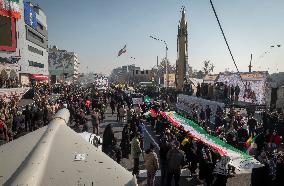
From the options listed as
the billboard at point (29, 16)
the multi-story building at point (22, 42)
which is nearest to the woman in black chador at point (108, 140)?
the multi-story building at point (22, 42)

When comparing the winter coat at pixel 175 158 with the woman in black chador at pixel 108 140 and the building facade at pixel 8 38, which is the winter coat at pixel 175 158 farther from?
the building facade at pixel 8 38

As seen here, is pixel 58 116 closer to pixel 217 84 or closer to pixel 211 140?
pixel 211 140

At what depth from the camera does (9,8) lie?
51750 mm

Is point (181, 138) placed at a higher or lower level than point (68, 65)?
lower

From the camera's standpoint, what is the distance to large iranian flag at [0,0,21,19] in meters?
49.9

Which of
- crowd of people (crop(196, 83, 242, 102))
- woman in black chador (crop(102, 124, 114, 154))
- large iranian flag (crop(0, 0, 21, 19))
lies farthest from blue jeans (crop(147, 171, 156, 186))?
large iranian flag (crop(0, 0, 21, 19))

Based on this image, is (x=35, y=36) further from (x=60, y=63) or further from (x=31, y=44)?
(x=60, y=63)

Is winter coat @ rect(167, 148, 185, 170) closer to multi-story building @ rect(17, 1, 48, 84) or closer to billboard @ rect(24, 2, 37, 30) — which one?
multi-story building @ rect(17, 1, 48, 84)

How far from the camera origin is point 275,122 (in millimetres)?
19891

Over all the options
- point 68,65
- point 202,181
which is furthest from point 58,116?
point 68,65

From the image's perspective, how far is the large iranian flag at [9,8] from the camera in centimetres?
4988

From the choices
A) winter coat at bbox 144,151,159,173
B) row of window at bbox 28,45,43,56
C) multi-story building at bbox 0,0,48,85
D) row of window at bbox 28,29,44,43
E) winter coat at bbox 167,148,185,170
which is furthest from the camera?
row of window at bbox 28,45,43,56

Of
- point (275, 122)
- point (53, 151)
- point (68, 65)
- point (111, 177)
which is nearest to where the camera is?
point (111, 177)

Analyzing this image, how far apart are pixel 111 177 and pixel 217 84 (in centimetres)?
2500
